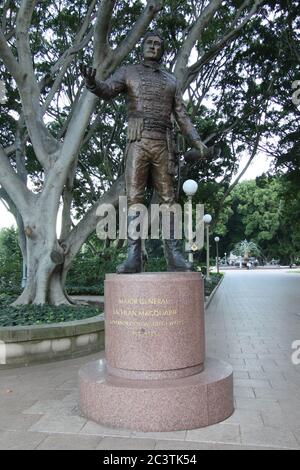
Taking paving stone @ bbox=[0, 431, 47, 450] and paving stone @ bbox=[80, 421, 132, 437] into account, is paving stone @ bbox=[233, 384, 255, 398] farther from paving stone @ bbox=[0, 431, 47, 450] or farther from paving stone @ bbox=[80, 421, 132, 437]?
paving stone @ bbox=[0, 431, 47, 450]

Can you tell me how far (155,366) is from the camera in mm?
4250

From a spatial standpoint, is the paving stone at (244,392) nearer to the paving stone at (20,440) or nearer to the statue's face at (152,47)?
the paving stone at (20,440)

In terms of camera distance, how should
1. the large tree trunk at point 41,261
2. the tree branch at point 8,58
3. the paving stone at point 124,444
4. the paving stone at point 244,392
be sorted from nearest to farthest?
1. the paving stone at point 124,444
2. the paving stone at point 244,392
3. the tree branch at point 8,58
4. the large tree trunk at point 41,261

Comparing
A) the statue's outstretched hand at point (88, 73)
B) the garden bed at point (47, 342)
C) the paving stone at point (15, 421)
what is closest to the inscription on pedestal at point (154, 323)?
the paving stone at point (15, 421)

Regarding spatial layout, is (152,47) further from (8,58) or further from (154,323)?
(8,58)

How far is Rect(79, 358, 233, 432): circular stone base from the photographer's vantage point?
391 centimetres

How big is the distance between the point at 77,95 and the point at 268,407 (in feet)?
40.0

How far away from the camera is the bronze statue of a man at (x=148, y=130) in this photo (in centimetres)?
497

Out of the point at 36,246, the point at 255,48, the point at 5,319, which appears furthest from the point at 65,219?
the point at 255,48

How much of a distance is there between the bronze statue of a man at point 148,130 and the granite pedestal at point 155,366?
555 millimetres

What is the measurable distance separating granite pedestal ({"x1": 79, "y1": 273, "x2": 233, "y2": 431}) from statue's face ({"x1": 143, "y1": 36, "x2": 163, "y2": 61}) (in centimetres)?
244

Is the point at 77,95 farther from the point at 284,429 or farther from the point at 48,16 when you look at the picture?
the point at 284,429

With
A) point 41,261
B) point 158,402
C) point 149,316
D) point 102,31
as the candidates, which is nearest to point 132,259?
point 149,316

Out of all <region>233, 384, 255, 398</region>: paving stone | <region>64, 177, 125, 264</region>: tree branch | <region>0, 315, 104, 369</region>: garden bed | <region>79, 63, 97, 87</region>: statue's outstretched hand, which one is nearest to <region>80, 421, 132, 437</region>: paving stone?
<region>233, 384, 255, 398</region>: paving stone
